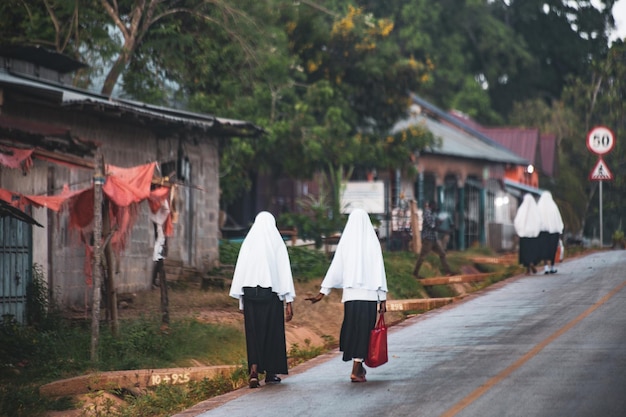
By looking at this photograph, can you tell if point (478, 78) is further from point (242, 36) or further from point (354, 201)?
point (242, 36)

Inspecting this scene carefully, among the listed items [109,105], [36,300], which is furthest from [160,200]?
[36,300]

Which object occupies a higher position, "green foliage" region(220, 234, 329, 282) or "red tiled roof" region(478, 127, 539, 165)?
"red tiled roof" region(478, 127, 539, 165)

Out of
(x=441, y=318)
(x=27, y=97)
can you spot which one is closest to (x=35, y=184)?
(x=27, y=97)

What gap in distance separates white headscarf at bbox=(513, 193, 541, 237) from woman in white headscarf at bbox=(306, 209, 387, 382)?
14.0m

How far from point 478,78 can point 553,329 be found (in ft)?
174

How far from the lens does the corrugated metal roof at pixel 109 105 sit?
19484mm

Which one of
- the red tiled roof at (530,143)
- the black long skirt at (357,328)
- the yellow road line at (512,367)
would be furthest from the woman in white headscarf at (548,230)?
the red tiled roof at (530,143)

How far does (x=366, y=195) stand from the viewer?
1337 inches

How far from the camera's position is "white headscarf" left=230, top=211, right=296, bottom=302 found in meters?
14.2

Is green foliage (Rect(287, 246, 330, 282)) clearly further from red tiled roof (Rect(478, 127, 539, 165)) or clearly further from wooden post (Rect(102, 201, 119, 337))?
red tiled roof (Rect(478, 127, 539, 165))

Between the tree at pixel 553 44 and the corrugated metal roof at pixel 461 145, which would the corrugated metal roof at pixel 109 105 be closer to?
the corrugated metal roof at pixel 461 145

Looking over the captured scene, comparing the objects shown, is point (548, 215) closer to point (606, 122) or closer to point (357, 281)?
point (357, 281)

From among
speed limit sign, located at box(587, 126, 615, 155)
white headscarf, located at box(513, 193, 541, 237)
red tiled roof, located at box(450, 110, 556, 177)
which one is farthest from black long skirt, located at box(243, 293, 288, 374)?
red tiled roof, located at box(450, 110, 556, 177)

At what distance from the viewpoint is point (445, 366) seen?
14.4 meters
